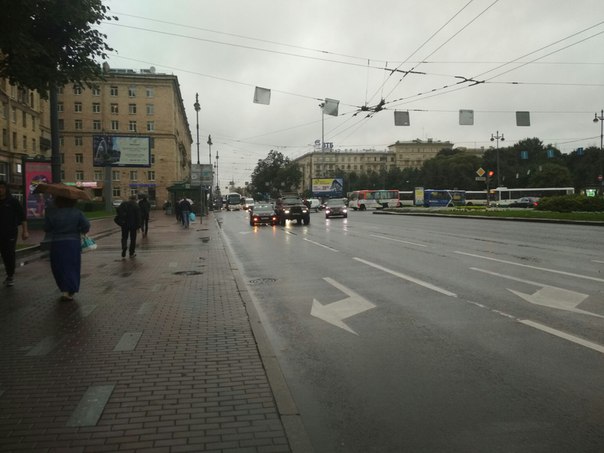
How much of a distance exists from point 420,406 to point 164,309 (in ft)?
15.2

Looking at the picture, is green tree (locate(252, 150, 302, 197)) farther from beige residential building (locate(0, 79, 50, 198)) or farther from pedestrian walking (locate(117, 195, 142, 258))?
pedestrian walking (locate(117, 195, 142, 258))

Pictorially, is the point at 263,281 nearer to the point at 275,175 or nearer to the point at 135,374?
the point at 135,374

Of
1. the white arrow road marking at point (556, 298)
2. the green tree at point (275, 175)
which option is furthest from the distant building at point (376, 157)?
the white arrow road marking at point (556, 298)

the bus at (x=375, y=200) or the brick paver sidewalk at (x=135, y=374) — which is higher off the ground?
the bus at (x=375, y=200)

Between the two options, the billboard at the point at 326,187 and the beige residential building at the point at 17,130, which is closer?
the beige residential building at the point at 17,130

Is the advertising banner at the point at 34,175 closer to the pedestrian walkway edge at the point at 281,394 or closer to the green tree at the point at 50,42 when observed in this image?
the green tree at the point at 50,42

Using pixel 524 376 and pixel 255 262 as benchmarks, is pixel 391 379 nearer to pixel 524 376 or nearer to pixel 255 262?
pixel 524 376

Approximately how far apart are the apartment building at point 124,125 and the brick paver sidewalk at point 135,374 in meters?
81.4

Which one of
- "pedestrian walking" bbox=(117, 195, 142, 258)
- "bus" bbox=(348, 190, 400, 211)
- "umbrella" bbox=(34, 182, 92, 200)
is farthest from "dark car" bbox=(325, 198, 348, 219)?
"umbrella" bbox=(34, 182, 92, 200)

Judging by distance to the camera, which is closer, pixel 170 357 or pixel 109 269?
pixel 170 357

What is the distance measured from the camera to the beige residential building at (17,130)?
5352cm

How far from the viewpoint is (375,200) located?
7381cm

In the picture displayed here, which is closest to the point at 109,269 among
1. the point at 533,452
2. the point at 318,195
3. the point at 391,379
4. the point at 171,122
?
the point at 391,379

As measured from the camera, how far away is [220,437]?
3.46 meters
